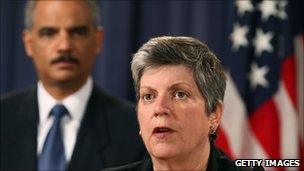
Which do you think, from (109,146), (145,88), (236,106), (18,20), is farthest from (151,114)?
(18,20)

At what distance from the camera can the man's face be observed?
237 cm

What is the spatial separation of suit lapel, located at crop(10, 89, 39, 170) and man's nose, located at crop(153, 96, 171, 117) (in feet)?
2.99

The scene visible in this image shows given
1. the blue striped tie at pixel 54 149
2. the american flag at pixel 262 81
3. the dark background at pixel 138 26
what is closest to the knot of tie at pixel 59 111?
the blue striped tie at pixel 54 149

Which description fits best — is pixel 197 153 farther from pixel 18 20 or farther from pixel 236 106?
pixel 18 20

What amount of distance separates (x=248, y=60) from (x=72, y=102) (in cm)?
93

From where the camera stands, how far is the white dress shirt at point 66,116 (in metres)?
2.31

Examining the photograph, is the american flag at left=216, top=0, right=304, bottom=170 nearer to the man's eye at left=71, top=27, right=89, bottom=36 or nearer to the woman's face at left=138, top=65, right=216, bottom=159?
the man's eye at left=71, top=27, right=89, bottom=36

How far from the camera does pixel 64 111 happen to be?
91.8 inches

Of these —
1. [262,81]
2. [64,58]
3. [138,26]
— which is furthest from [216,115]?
[138,26]

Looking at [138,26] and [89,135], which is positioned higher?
[138,26]

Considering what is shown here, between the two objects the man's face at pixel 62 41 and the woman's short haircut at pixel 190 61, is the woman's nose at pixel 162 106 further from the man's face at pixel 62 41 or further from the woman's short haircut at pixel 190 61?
the man's face at pixel 62 41

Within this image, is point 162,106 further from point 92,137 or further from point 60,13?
point 60,13

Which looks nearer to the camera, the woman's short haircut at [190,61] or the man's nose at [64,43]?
the woman's short haircut at [190,61]

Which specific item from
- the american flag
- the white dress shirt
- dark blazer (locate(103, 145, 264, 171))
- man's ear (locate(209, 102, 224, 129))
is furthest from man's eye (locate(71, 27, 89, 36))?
man's ear (locate(209, 102, 224, 129))
